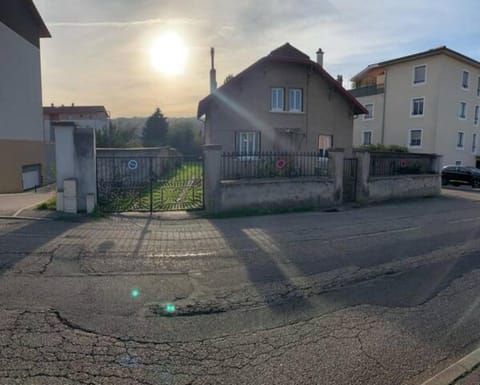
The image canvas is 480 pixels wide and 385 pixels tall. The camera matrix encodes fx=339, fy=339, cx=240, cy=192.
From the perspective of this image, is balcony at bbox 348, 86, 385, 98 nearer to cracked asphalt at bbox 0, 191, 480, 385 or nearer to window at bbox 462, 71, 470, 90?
window at bbox 462, 71, 470, 90

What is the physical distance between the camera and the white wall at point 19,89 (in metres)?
19.6

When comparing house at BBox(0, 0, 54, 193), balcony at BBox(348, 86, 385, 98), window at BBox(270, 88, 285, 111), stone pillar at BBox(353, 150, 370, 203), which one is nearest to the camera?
stone pillar at BBox(353, 150, 370, 203)

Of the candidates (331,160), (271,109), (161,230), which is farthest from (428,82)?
(161,230)

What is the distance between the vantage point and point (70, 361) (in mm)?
3006

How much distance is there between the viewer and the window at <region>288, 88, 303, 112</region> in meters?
20.4

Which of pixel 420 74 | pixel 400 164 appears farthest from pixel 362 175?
pixel 420 74

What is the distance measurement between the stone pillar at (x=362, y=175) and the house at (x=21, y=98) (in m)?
19.4

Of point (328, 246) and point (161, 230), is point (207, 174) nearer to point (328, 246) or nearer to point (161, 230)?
point (161, 230)

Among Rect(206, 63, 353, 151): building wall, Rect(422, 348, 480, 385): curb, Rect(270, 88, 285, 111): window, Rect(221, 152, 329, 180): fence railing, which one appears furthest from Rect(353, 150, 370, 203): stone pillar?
Rect(422, 348, 480, 385): curb

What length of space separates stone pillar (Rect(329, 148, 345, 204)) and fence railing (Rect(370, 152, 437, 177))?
3016mm

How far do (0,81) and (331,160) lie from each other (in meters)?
18.8

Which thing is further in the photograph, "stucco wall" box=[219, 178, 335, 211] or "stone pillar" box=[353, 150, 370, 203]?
"stone pillar" box=[353, 150, 370, 203]

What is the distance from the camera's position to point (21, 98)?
21578 millimetres

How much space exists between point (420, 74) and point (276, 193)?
2956 centimetres
